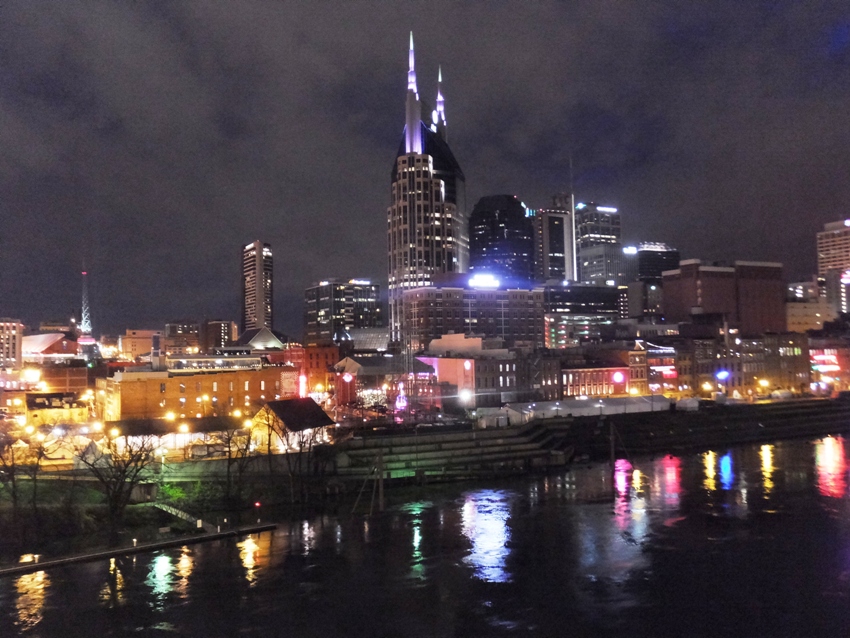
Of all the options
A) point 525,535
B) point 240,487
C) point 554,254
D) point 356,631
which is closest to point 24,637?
point 356,631

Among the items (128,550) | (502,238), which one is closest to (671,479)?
(128,550)

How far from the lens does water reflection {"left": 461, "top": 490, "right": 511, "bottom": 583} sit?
20516 mm

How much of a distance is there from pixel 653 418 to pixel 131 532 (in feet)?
126

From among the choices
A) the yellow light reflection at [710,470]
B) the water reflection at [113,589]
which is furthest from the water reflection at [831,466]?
the water reflection at [113,589]

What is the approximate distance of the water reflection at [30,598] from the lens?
1667cm

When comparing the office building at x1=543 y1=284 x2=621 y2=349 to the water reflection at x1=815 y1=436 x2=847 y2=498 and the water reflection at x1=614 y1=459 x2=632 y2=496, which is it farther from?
the water reflection at x1=614 y1=459 x2=632 y2=496

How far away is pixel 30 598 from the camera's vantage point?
18.0 m

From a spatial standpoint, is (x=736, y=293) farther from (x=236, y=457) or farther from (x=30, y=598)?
(x=30, y=598)

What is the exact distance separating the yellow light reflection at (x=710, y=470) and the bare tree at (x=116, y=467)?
26529 mm

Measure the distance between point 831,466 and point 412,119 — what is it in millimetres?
101951

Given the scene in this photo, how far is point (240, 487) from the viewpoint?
29.1 m

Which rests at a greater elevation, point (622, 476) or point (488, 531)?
point (488, 531)

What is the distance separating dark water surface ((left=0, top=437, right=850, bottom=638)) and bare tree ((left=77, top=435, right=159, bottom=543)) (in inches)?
169

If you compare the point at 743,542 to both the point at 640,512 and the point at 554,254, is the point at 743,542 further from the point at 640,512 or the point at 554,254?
the point at 554,254
